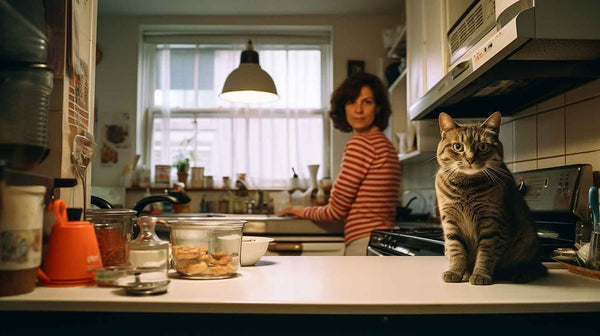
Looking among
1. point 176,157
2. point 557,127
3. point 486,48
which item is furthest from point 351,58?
point 486,48

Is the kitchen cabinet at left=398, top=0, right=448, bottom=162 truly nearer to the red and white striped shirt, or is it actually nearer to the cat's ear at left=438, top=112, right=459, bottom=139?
the red and white striped shirt

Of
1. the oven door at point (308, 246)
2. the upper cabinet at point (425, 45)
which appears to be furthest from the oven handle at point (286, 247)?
the upper cabinet at point (425, 45)

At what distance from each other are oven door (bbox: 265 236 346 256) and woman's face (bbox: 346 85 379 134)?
2.27ft

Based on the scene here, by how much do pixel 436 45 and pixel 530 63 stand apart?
2.59 feet

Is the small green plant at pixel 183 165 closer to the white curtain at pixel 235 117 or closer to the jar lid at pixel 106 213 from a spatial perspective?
the white curtain at pixel 235 117

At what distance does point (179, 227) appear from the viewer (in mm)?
→ 1062

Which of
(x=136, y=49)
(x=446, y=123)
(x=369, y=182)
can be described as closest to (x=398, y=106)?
(x=369, y=182)

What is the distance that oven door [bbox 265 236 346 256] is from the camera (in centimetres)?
283

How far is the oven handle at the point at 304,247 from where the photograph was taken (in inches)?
111

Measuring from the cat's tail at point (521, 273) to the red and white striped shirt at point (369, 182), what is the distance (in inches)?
50.4

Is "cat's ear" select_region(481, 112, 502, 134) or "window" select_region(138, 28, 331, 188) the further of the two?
"window" select_region(138, 28, 331, 188)

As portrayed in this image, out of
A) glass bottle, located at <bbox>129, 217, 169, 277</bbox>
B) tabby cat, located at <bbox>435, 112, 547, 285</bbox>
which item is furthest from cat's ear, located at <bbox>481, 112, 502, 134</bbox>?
glass bottle, located at <bbox>129, 217, 169, 277</bbox>

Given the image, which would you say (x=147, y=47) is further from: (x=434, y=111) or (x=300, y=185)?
(x=434, y=111)

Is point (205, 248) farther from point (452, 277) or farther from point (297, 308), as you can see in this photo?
point (452, 277)
